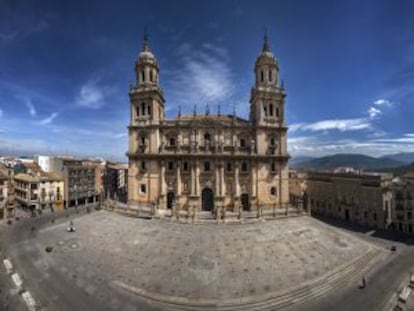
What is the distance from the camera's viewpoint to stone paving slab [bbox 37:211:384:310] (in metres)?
20.6

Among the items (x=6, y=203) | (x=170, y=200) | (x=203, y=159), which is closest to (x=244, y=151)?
(x=203, y=159)

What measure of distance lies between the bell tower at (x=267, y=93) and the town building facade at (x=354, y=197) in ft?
53.0

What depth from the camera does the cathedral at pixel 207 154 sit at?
1700 inches

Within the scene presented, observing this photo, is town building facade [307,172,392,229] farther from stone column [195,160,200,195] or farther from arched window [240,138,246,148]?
stone column [195,160,200,195]

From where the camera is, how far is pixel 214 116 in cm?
4844

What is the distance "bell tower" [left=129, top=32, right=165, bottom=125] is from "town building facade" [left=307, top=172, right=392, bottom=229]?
104 feet

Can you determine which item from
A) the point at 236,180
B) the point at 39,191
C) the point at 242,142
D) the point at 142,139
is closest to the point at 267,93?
the point at 242,142

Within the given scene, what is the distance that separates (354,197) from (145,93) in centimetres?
4181

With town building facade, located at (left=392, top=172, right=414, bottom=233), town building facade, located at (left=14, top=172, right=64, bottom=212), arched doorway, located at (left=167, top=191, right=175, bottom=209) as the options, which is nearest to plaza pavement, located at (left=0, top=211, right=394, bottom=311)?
arched doorway, located at (left=167, top=191, right=175, bottom=209)

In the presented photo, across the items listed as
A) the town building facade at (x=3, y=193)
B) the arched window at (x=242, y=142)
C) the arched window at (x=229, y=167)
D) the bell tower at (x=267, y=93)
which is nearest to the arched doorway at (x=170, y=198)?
the arched window at (x=229, y=167)

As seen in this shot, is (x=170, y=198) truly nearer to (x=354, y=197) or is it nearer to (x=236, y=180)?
(x=236, y=180)

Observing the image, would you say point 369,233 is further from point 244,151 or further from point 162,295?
point 162,295

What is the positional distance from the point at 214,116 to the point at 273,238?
85.7 ft

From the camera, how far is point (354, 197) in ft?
146
